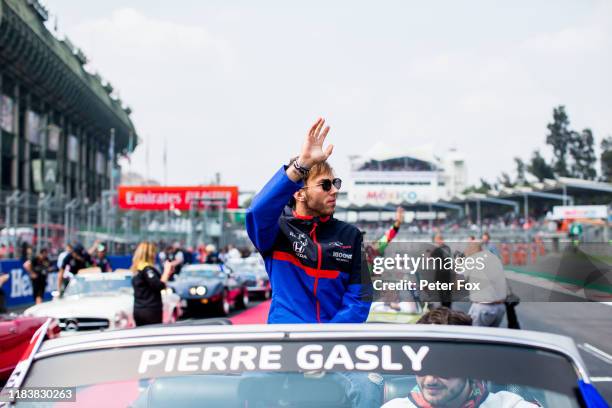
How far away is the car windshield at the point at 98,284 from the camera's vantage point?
535 inches

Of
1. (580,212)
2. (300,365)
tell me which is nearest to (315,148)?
(300,365)

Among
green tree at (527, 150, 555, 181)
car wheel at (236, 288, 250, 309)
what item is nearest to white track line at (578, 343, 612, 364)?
car wheel at (236, 288, 250, 309)

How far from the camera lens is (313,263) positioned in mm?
3934

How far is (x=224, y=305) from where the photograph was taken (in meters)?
18.8

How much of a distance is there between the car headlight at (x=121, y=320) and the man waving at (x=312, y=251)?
8641 millimetres

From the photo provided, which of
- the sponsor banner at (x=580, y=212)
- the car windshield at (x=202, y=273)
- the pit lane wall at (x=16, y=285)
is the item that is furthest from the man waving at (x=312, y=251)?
the sponsor banner at (x=580, y=212)

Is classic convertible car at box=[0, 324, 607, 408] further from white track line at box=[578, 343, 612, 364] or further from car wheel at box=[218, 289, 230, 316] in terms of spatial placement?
car wheel at box=[218, 289, 230, 316]

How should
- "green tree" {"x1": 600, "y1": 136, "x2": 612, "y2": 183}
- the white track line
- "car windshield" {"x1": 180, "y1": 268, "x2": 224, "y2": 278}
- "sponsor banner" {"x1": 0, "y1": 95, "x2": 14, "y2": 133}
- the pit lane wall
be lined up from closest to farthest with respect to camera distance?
1. the white track line
2. the pit lane wall
3. "car windshield" {"x1": 180, "y1": 268, "x2": 224, "y2": 278}
4. "sponsor banner" {"x1": 0, "y1": 95, "x2": 14, "y2": 133}
5. "green tree" {"x1": 600, "y1": 136, "x2": 612, "y2": 183}

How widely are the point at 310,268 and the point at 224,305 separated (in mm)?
15126

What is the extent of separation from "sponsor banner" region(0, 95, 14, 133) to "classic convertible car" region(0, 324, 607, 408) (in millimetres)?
40287

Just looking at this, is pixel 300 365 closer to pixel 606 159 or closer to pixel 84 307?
pixel 84 307

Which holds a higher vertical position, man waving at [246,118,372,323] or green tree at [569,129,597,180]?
green tree at [569,129,597,180]

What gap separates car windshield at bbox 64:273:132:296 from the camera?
535 inches

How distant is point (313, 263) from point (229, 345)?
5.76ft
